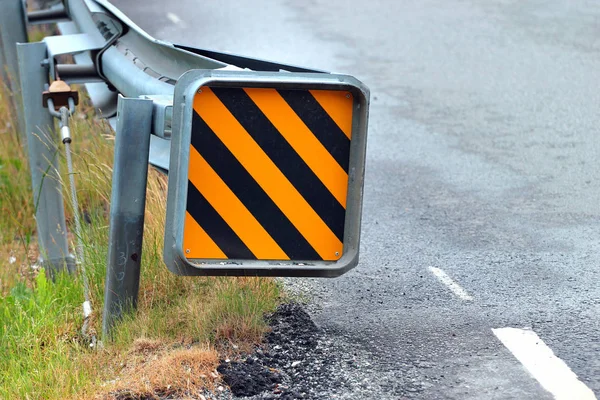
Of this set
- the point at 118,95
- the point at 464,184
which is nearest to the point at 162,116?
the point at 118,95

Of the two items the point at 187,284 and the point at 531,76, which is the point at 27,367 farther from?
the point at 531,76

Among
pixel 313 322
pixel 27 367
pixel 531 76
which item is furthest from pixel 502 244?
pixel 531 76

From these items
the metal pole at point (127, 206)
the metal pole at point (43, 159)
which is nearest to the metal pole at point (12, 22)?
the metal pole at point (43, 159)

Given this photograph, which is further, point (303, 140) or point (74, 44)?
point (74, 44)

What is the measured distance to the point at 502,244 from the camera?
5.23 meters

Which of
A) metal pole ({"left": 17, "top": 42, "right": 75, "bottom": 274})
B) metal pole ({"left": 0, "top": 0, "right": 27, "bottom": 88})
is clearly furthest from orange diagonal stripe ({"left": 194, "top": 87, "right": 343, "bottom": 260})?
metal pole ({"left": 0, "top": 0, "right": 27, "bottom": 88})

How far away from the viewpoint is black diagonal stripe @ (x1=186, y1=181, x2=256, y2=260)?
3461 millimetres

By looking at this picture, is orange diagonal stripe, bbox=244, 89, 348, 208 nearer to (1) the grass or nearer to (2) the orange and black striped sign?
(2) the orange and black striped sign

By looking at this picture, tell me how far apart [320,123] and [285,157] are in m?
0.17

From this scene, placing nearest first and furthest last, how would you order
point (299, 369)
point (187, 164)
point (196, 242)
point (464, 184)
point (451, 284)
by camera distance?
point (187, 164)
point (196, 242)
point (299, 369)
point (451, 284)
point (464, 184)

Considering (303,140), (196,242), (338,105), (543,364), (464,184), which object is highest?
(338,105)

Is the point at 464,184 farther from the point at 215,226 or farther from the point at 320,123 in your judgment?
the point at 215,226

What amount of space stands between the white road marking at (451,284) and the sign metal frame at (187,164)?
1018 millimetres

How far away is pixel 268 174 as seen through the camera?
11.5 feet
